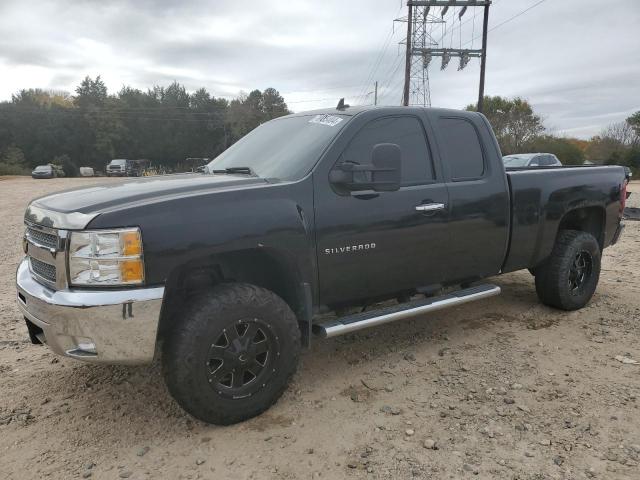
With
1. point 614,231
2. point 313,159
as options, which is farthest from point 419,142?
point 614,231

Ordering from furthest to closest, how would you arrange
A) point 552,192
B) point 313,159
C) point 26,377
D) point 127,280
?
point 552,192, point 26,377, point 313,159, point 127,280

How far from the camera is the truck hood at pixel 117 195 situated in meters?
2.67

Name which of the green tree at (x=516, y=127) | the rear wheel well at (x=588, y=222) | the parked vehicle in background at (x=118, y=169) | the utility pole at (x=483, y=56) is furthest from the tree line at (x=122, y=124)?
the rear wheel well at (x=588, y=222)

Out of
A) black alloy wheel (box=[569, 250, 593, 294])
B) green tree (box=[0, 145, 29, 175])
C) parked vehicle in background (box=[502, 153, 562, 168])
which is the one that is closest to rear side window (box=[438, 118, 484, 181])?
black alloy wheel (box=[569, 250, 593, 294])

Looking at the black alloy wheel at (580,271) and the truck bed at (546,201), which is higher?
the truck bed at (546,201)

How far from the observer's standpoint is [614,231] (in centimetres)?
524

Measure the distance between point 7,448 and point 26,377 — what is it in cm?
92

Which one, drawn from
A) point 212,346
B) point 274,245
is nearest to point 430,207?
point 274,245

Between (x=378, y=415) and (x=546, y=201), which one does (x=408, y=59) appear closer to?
(x=546, y=201)

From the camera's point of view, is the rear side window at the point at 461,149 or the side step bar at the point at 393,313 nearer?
the side step bar at the point at 393,313

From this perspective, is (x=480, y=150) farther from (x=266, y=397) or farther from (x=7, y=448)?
(x=7, y=448)

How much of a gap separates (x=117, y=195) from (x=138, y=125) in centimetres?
6859

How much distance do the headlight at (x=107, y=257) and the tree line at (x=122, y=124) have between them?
2182 inches

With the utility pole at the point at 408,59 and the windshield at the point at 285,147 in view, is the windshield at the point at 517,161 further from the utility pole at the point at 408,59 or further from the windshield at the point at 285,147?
the windshield at the point at 285,147
